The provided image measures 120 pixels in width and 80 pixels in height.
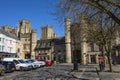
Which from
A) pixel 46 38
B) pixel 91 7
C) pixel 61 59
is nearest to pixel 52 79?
pixel 91 7

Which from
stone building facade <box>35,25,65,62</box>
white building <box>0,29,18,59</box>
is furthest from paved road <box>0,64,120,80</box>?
stone building facade <box>35,25,65,62</box>

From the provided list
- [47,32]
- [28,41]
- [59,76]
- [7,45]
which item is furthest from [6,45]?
[59,76]

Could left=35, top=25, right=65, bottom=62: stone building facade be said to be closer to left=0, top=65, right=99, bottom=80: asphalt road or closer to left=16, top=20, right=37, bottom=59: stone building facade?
left=16, top=20, right=37, bottom=59: stone building facade

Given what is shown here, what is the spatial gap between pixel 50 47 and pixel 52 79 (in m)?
63.9

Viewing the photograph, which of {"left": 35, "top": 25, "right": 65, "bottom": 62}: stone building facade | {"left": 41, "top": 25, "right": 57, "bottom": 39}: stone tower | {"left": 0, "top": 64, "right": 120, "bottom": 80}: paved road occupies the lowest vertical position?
{"left": 0, "top": 64, "right": 120, "bottom": 80}: paved road

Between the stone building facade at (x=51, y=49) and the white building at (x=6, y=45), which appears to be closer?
the white building at (x=6, y=45)

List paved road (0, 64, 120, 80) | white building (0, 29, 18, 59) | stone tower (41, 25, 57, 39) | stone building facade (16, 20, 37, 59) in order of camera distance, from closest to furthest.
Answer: paved road (0, 64, 120, 80) → white building (0, 29, 18, 59) → stone building facade (16, 20, 37, 59) → stone tower (41, 25, 57, 39)

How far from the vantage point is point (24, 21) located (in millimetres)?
92312

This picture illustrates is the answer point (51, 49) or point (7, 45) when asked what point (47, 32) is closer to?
point (51, 49)

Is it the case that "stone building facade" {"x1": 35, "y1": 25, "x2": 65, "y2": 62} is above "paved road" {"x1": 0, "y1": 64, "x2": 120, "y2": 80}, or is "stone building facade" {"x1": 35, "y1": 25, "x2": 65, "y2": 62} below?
above

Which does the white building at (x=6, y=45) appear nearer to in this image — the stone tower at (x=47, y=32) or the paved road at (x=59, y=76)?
the stone tower at (x=47, y=32)


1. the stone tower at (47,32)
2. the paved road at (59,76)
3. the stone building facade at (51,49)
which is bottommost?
the paved road at (59,76)

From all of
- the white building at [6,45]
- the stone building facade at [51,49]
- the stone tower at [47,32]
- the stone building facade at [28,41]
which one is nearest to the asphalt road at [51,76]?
the white building at [6,45]

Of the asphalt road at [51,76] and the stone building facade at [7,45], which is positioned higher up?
the stone building facade at [7,45]
